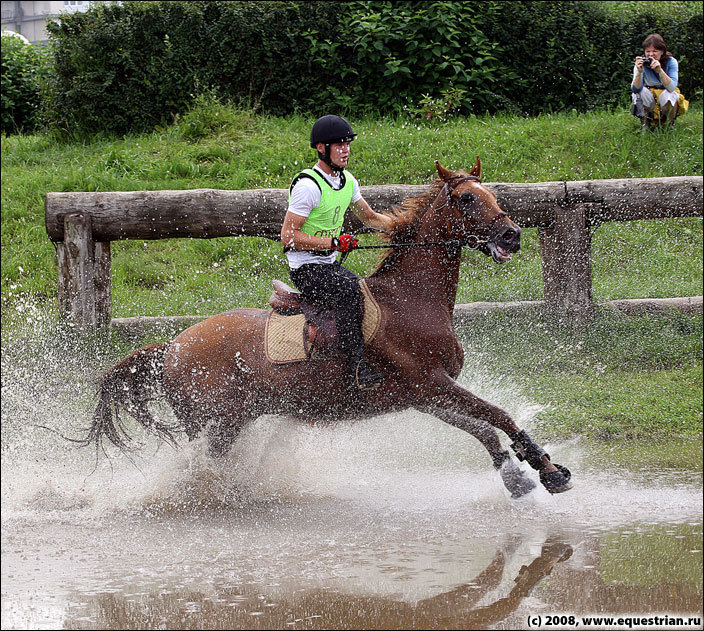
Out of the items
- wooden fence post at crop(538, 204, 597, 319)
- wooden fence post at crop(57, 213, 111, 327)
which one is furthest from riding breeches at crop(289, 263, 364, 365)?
wooden fence post at crop(538, 204, 597, 319)

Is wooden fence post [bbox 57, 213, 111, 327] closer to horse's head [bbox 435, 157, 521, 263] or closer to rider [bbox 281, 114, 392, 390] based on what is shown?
rider [bbox 281, 114, 392, 390]

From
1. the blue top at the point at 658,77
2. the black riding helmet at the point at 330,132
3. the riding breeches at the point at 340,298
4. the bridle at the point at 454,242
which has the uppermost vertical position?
the black riding helmet at the point at 330,132

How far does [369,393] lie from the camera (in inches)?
230

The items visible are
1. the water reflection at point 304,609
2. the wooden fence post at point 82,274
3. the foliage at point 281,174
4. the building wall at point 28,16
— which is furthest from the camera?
the building wall at point 28,16

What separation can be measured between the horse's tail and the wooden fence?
2.27 meters

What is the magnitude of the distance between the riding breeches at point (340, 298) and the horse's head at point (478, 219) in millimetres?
A: 750

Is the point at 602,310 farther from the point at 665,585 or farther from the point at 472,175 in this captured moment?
the point at 665,585

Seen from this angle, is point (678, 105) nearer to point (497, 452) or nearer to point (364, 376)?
point (497, 452)

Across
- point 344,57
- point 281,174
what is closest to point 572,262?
point 281,174

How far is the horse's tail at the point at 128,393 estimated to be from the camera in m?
6.37

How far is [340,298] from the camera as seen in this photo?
18.7 feet

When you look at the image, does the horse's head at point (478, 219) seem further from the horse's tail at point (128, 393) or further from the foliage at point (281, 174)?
the foliage at point (281, 174)

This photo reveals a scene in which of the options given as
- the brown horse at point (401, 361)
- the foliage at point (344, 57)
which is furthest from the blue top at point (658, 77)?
the brown horse at point (401, 361)

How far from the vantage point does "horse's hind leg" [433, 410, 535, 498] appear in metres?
5.72
